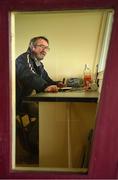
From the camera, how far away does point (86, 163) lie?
3.60ft

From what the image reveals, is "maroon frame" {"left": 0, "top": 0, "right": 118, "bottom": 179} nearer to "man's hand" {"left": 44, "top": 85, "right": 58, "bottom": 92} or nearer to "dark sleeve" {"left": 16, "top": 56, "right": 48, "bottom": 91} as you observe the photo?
"dark sleeve" {"left": 16, "top": 56, "right": 48, "bottom": 91}

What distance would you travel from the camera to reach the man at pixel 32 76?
1.06 m

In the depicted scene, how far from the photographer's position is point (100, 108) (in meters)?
1.04

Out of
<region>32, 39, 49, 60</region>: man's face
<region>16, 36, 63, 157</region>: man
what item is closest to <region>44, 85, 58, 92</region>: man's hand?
<region>16, 36, 63, 157</region>: man

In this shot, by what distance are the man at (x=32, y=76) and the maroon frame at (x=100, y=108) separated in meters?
0.06

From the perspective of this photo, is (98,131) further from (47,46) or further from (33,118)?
(47,46)

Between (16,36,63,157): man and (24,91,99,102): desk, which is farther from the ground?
(16,36,63,157): man

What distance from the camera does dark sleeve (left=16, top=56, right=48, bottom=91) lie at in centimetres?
107

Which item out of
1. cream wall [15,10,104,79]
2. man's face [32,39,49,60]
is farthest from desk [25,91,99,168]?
man's face [32,39,49,60]

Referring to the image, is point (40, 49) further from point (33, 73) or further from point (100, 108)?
point (100, 108)

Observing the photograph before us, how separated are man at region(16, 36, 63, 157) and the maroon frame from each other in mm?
62

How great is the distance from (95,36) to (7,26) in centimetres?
44

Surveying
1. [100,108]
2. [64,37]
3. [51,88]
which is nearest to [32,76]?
[51,88]

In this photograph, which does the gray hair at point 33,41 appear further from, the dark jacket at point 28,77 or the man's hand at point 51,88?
the man's hand at point 51,88
